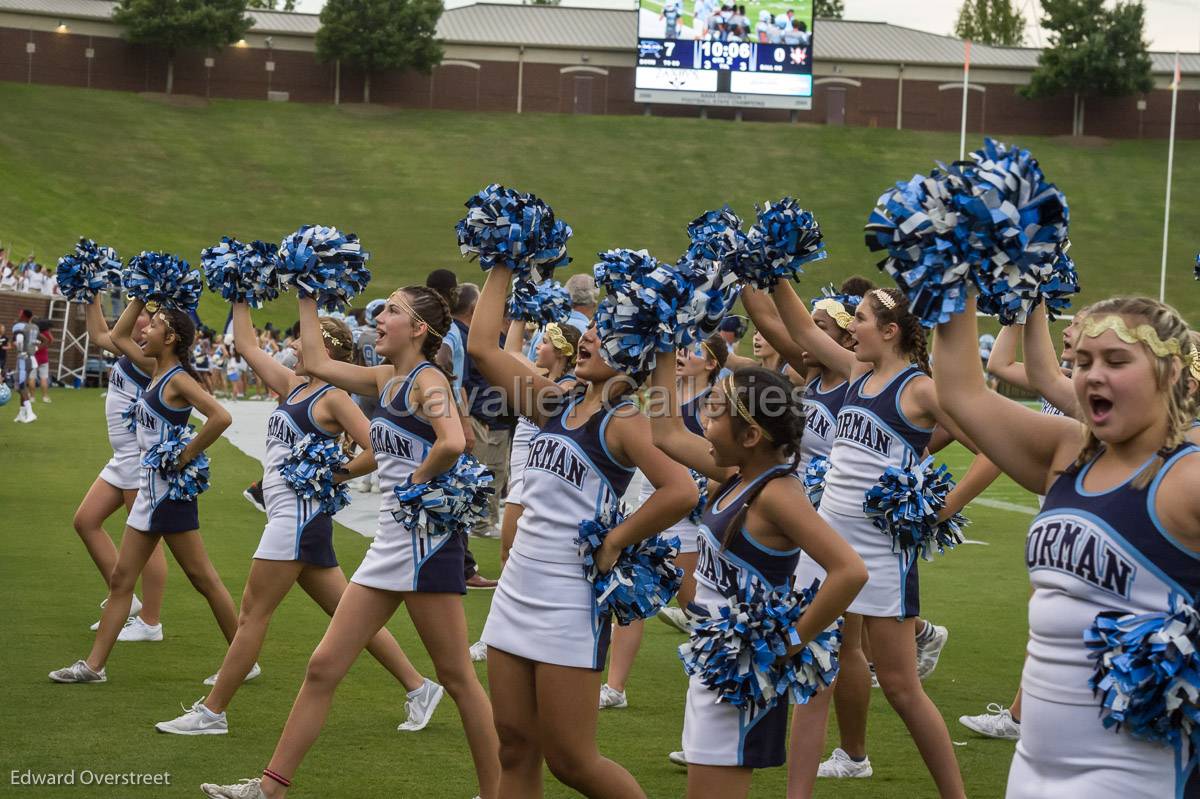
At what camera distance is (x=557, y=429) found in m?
3.85

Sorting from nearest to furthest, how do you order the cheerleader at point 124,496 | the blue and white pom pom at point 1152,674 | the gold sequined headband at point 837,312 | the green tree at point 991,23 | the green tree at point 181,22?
the blue and white pom pom at point 1152,674 < the gold sequined headband at point 837,312 < the cheerleader at point 124,496 < the green tree at point 181,22 < the green tree at point 991,23

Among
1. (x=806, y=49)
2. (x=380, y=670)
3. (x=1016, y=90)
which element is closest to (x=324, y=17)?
(x=806, y=49)

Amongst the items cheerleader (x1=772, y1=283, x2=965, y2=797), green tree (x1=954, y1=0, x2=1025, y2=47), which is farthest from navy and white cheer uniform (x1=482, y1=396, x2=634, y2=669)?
green tree (x1=954, y1=0, x2=1025, y2=47)

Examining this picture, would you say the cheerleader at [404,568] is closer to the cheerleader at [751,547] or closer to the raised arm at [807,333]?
the raised arm at [807,333]

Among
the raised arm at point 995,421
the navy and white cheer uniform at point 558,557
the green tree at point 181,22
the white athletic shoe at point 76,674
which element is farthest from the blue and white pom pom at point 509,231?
the green tree at point 181,22

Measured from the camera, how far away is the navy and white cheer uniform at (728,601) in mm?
3268

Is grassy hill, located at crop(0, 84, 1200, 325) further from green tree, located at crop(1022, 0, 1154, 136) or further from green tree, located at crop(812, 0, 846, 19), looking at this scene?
green tree, located at crop(812, 0, 846, 19)

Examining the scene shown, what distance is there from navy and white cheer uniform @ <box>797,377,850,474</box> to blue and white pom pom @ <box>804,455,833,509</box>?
2.4 inches

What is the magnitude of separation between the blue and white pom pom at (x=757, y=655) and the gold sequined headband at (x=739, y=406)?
1.28ft

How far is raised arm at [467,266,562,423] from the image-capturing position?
4078mm

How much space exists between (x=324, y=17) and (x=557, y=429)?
54.5 m

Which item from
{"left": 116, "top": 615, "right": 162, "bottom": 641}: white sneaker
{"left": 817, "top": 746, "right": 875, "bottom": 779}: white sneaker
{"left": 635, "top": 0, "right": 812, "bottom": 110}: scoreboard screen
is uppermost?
{"left": 635, "top": 0, "right": 812, "bottom": 110}: scoreboard screen

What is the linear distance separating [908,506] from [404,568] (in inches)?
66.5

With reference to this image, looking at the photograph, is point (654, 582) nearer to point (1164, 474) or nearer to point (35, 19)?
point (1164, 474)
